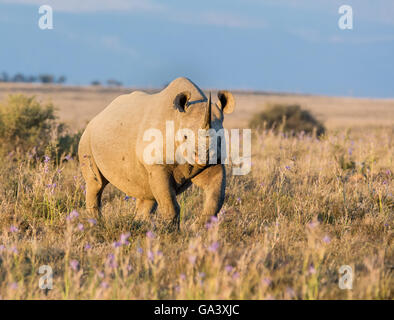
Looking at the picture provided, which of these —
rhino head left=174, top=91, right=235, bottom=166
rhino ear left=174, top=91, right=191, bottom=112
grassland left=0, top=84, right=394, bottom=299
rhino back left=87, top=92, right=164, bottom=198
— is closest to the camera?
grassland left=0, top=84, right=394, bottom=299

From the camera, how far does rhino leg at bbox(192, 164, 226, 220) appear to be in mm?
5047

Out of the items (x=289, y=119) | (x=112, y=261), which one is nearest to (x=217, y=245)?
(x=112, y=261)

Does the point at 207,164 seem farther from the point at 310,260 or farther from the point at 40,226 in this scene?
the point at 40,226

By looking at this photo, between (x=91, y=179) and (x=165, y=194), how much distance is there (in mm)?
1754

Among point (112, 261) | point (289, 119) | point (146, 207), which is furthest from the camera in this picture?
point (289, 119)

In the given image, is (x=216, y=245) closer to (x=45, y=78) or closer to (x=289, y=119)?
(x=289, y=119)

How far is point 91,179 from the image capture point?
648 centimetres

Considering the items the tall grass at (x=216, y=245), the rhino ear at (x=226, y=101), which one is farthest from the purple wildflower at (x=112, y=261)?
the rhino ear at (x=226, y=101)

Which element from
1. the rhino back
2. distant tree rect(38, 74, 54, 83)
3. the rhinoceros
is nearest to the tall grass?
the rhinoceros

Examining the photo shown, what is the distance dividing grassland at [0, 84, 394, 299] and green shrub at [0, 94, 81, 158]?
1.81 meters

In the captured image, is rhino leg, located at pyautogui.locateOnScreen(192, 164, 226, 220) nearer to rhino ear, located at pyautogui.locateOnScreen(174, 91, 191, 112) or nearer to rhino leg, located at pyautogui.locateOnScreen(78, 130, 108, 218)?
rhino ear, located at pyautogui.locateOnScreen(174, 91, 191, 112)

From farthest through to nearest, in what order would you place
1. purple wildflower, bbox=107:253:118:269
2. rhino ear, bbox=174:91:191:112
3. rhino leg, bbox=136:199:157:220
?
rhino leg, bbox=136:199:157:220 < rhino ear, bbox=174:91:191:112 < purple wildflower, bbox=107:253:118:269
